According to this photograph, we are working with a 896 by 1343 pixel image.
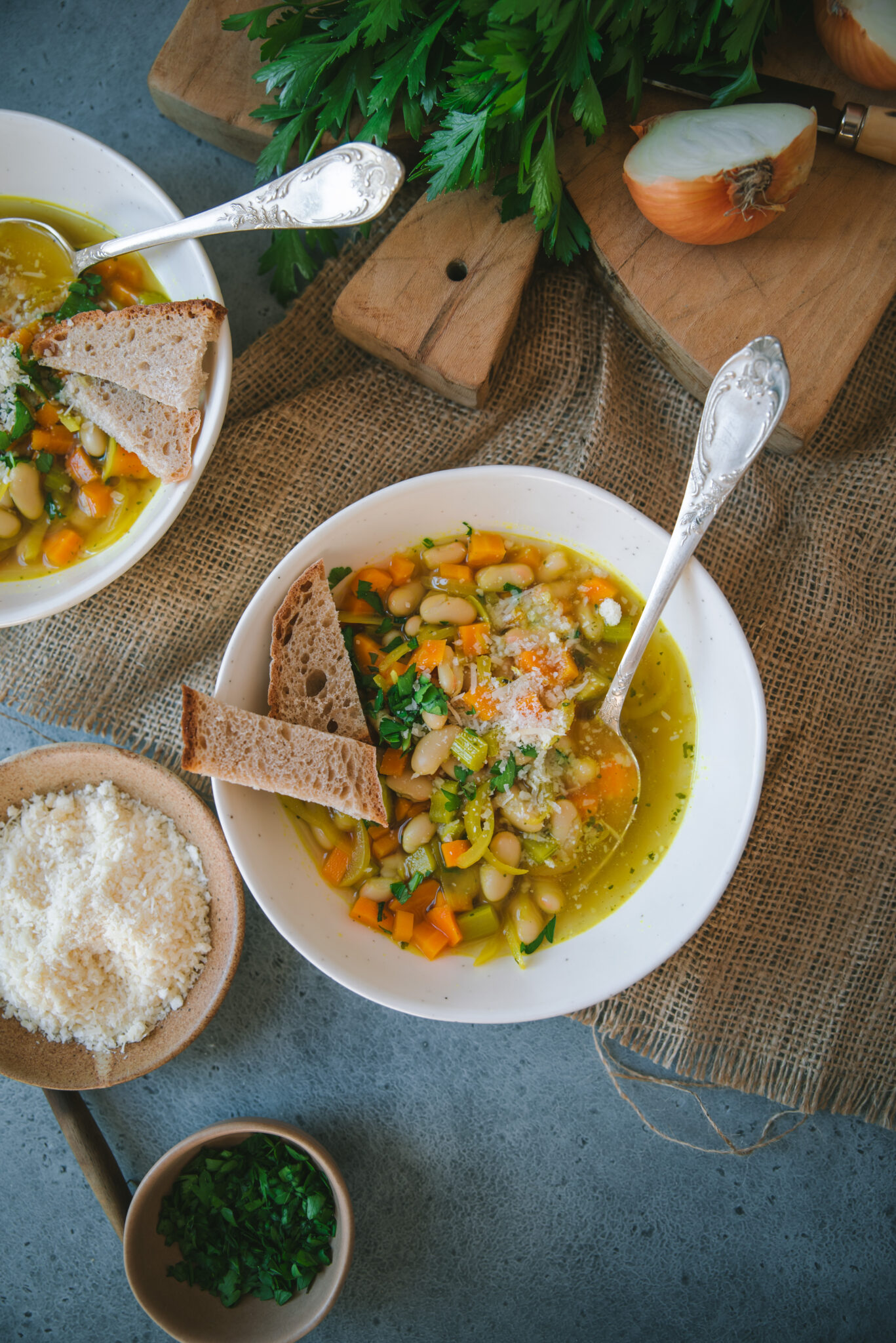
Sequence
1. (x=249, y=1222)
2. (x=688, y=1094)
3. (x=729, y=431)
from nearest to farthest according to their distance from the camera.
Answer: (x=729, y=431)
(x=249, y=1222)
(x=688, y=1094)

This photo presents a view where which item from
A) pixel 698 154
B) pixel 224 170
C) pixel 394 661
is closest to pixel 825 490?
pixel 698 154

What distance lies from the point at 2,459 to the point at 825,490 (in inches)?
109

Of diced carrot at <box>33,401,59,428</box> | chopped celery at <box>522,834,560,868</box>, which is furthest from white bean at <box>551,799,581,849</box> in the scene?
diced carrot at <box>33,401,59,428</box>

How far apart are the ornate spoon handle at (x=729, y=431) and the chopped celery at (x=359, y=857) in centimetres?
119

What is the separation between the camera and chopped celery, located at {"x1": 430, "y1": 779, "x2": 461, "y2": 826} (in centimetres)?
259

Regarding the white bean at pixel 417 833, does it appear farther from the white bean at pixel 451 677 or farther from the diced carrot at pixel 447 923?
the white bean at pixel 451 677

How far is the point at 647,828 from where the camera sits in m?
2.71

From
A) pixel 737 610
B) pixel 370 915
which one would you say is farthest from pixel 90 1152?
pixel 737 610

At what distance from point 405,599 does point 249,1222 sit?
2.23m

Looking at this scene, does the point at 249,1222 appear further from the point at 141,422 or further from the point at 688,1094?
the point at 141,422

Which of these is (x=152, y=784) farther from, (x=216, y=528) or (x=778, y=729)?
(x=778, y=729)

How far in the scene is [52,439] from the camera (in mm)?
2828

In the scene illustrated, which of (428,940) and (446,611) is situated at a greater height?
(446,611)

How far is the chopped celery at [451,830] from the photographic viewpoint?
2.60 m
